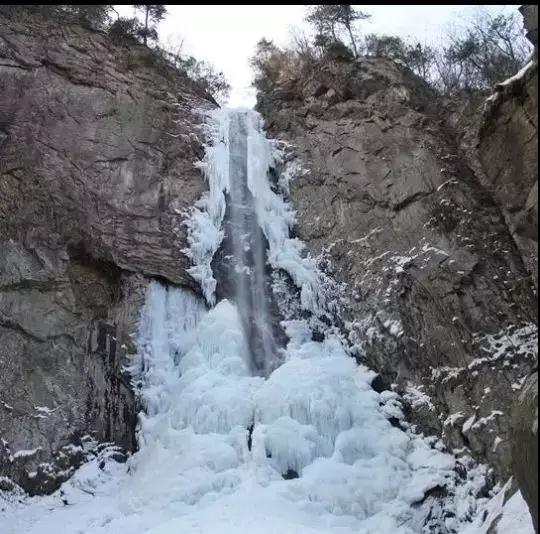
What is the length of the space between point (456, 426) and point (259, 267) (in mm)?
5544

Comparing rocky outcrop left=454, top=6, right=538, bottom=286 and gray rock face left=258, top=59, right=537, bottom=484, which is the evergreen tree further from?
rocky outcrop left=454, top=6, right=538, bottom=286

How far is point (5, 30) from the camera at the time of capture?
14.8 metres

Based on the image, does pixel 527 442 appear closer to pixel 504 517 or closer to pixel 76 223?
pixel 504 517

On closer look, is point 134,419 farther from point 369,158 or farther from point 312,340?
Answer: point 369,158

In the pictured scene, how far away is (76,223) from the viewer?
13.1 metres

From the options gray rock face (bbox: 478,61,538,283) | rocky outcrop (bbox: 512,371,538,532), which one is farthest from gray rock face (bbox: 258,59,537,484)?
gray rock face (bbox: 478,61,538,283)

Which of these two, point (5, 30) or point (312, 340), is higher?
point (5, 30)

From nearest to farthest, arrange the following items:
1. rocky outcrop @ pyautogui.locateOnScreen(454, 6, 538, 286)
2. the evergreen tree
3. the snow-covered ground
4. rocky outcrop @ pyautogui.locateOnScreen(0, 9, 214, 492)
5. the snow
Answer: rocky outcrop @ pyautogui.locateOnScreen(454, 6, 538, 286) → the snow → the snow-covered ground → rocky outcrop @ pyautogui.locateOnScreen(0, 9, 214, 492) → the evergreen tree

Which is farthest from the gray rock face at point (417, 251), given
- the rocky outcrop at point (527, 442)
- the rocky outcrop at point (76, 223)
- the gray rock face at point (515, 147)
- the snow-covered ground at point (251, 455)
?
the gray rock face at point (515, 147)

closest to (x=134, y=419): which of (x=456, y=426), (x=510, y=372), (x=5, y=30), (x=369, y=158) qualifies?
(x=456, y=426)

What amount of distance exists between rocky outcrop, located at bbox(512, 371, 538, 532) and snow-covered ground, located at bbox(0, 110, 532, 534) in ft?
7.75

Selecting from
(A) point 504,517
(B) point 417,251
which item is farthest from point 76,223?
(A) point 504,517

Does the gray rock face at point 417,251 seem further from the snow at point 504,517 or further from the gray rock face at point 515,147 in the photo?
the gray rock face at point 515,147

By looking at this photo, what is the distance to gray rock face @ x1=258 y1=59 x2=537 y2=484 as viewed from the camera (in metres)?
10.4
